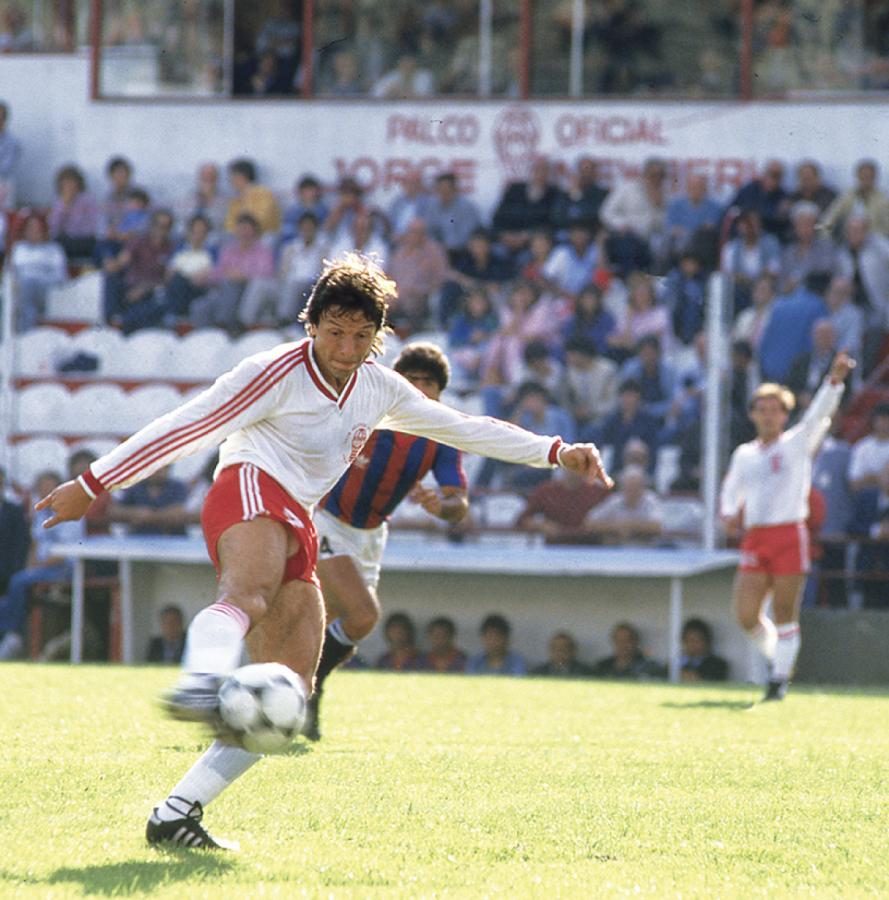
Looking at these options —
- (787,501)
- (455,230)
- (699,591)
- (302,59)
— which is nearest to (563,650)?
(699,591)

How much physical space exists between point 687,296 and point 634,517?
2656 millimetres

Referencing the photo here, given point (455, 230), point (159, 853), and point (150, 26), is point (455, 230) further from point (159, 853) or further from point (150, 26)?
point (159, 853)

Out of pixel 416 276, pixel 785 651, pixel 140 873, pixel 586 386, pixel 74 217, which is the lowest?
pixel 785 651

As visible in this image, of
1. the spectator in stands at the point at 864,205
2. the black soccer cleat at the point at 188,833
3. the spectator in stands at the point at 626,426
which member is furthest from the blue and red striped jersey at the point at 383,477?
the spectator in stands at the point at 864,205

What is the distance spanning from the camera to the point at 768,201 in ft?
63.7

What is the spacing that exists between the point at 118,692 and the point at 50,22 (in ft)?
49.4

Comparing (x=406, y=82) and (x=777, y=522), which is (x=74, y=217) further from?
(x=777, y=522)

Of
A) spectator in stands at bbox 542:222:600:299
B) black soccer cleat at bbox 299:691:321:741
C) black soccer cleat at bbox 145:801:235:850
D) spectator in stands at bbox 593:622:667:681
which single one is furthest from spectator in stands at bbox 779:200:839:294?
black soccer cleat at bbox 145:801:235:850

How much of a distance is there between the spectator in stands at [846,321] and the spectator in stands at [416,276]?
433 centimetres

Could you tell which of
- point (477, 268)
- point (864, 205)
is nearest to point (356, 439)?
point (477, 268)

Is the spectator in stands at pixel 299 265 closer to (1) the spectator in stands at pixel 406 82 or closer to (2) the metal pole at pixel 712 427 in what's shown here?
(1) the spectator in stands at pixel 406 82

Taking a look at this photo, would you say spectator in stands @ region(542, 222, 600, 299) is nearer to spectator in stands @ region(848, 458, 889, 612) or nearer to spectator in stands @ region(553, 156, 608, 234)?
spectator in stands @ region(553, 156, 608, 234)

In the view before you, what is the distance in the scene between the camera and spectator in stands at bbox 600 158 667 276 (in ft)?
64.2

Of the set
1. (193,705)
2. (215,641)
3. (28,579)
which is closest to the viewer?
(193,705)
